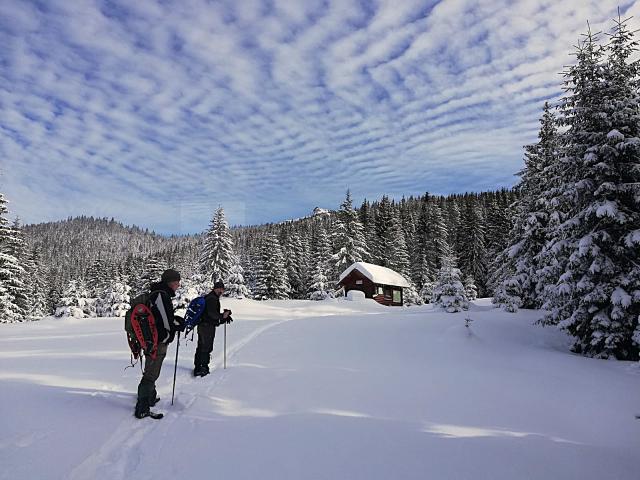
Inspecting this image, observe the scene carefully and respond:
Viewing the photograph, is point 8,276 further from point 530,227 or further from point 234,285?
point 530,227

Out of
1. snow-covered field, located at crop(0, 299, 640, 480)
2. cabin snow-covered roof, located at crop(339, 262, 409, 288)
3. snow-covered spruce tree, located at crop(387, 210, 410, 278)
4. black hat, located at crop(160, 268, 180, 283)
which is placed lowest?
snow-covered field, located at crop(0, 299, 640, 480)

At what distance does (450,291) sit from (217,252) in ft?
92.8

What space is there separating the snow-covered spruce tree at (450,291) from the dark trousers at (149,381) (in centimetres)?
2080

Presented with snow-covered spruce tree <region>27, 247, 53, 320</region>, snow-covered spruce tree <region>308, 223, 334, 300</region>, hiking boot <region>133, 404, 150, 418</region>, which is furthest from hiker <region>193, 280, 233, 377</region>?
snow-covered spruce tree <region>27, 247, 53, 320</region>

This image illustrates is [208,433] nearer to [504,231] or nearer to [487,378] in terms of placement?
[487,378]

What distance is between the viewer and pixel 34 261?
151 feet

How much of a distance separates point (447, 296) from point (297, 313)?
452 inches

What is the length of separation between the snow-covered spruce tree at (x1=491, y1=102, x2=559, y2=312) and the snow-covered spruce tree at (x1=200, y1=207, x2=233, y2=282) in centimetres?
3070

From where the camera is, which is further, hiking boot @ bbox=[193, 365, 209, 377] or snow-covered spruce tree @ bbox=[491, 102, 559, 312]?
snow-covered spruce tree @ bbox=[491, 102, 559, 312]

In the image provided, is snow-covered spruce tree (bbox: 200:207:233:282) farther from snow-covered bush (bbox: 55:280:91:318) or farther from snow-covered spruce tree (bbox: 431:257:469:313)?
snow-covered spruce tree (bbox: 431:257:469:313)

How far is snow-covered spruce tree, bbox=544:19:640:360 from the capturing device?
10.7 metres

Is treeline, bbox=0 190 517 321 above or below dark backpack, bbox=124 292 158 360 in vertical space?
above

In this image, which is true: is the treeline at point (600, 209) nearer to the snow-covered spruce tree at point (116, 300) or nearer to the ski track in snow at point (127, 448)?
the ski track in snow at point (127, 448)

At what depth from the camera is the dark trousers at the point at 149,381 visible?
17.5 feet
